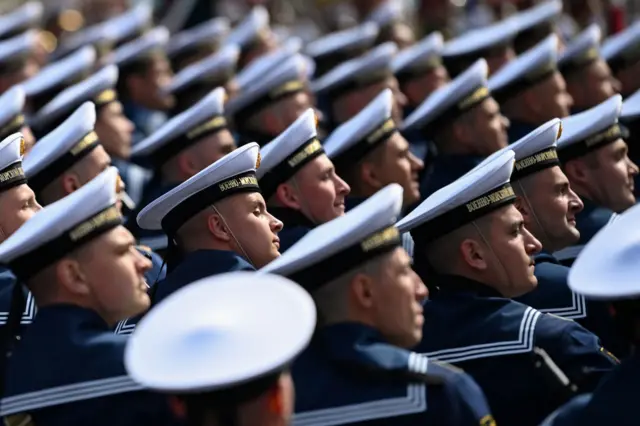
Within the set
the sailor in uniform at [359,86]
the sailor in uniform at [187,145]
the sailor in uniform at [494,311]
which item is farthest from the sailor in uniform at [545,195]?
the sailor in uniform at [359,86]

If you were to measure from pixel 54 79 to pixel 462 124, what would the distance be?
301cm

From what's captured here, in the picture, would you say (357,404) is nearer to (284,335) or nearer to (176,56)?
(284,335)

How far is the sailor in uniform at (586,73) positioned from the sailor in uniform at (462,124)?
141 centimetres

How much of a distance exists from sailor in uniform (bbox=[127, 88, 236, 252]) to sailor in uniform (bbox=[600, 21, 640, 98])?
11.1 feet

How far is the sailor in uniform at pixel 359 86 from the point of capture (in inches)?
378

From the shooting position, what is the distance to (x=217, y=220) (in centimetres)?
540

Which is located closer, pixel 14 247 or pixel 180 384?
pixel 180 384

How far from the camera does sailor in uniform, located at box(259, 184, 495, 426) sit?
4.01m

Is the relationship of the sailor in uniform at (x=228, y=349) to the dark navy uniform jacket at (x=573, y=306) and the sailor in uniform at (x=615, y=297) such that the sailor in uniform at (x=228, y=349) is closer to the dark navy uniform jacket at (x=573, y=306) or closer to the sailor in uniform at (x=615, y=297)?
the sailor in uniform at (x=615, y=297)

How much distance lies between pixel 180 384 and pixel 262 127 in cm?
544

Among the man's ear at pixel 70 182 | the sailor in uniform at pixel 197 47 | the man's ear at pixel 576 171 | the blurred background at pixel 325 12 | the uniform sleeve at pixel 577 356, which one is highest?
the man's ear at pixel 70 182

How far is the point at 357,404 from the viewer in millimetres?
4016

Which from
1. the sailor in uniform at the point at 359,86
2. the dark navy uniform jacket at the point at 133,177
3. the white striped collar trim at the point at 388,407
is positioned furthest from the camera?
the sailor in uniform at the point at 359,86

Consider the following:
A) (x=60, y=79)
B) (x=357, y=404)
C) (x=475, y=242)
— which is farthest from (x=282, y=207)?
(x=60, y=79)
